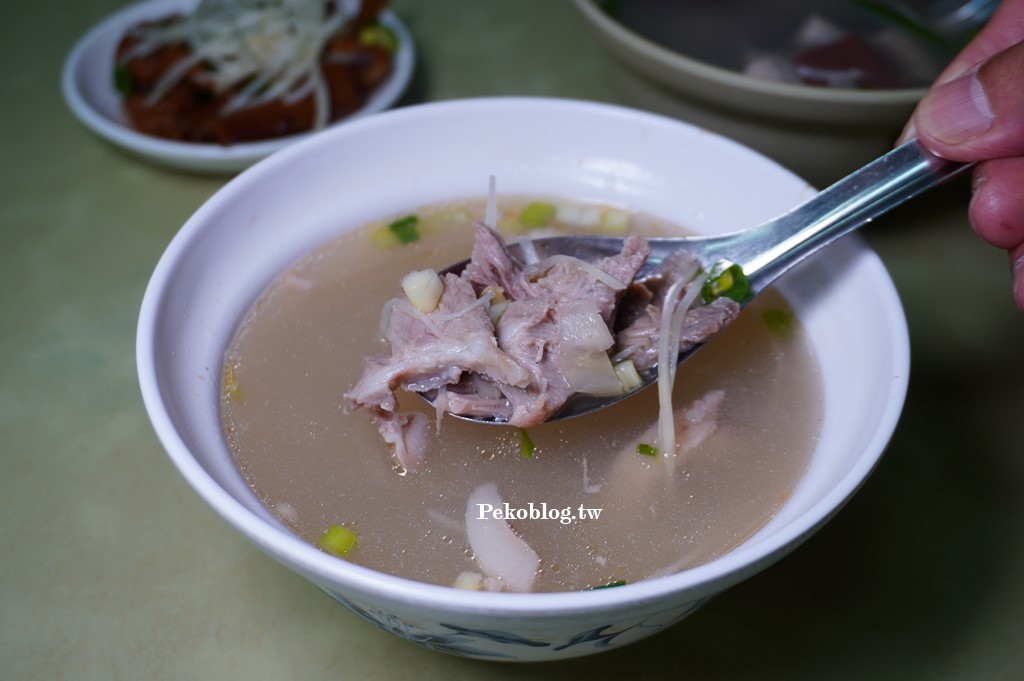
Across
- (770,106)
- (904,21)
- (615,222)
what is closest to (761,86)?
(770,106)

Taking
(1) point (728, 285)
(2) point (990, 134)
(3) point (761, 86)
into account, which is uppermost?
(2) point (990, 134)

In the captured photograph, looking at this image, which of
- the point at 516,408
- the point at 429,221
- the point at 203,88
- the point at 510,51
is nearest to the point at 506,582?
the point at 516,408

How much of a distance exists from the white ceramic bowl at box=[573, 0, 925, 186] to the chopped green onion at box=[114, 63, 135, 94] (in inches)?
47.0

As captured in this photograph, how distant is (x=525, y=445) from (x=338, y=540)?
31 centimetres

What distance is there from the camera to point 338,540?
1154mm

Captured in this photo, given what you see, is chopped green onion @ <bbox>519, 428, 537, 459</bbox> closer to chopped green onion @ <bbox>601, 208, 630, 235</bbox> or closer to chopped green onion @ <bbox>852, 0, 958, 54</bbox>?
chopped green onion @ <bbox>601, 208, 630, 235</bbox>

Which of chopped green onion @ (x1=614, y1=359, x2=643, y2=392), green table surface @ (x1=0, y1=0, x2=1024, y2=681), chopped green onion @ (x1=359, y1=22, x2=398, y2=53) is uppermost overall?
chopped green onion @ (x1=614, y1=359, x2=643, y2=392)

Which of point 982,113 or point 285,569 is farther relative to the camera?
point 285,569

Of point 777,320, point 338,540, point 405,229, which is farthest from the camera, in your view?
point 405,229

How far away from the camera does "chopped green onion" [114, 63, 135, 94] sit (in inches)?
90.0

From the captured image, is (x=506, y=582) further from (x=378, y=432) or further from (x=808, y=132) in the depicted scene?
(x=808, y=132)

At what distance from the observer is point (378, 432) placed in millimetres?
1314

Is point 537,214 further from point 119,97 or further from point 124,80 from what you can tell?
point 119,97

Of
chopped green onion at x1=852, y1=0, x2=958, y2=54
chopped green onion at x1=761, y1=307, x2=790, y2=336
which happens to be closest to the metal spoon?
chopped green onion at x1=761, y1=307, x2=790, y2=336
